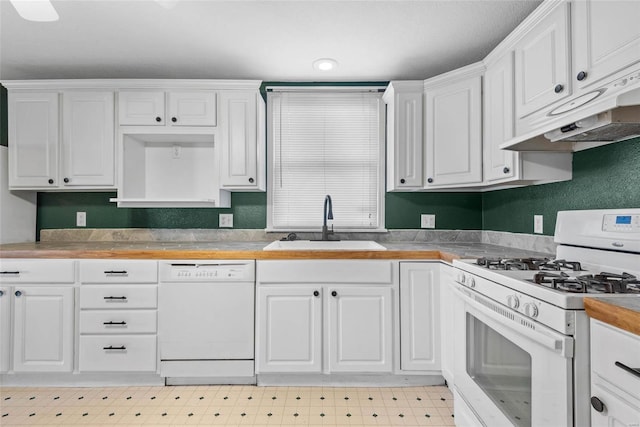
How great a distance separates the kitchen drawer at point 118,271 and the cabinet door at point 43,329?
6.2 inches

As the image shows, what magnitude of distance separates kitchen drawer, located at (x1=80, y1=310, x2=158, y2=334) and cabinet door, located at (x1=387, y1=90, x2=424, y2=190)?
1.91 metres

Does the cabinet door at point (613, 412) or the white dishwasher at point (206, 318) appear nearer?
the cabinet door at point (613, 412)

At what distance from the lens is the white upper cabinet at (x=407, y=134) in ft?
7.97

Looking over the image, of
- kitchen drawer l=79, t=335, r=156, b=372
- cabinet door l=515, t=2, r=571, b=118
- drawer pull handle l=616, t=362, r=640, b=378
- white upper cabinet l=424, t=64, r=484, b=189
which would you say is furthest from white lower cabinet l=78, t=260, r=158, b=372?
cabinet door l=515, t=2, r=571, b=118

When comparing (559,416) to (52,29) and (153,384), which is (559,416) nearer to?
(153,384)

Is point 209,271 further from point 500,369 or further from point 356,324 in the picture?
point 500,369

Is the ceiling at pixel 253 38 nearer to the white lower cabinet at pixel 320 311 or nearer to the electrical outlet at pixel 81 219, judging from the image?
the electrical outlet at pixel 81 219

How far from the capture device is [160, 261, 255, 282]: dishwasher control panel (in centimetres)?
205

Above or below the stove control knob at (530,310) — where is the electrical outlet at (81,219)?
above

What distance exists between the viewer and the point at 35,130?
2.44 meters

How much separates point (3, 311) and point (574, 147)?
3467mm

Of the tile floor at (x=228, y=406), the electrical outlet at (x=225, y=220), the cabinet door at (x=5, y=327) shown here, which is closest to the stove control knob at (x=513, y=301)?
the tile floor at (x=228, y=406)

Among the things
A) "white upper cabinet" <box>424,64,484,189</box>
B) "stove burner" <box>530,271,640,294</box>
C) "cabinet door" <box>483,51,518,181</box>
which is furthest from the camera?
"white upper cabinet" <box>424,64,484,189</box>

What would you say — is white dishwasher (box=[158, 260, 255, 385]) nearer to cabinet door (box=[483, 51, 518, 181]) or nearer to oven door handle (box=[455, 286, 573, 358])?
oven door handle (box=[455, 286, 573, 358])
